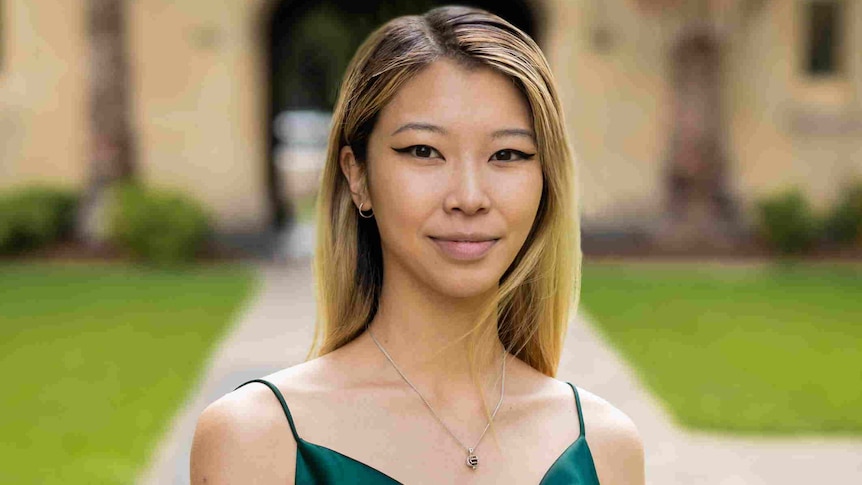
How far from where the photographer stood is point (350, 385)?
2105 mm

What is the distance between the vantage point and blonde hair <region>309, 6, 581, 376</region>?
6.59 ft

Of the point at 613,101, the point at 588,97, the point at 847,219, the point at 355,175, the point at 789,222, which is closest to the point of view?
the point at 355,175

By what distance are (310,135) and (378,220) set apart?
3644cm

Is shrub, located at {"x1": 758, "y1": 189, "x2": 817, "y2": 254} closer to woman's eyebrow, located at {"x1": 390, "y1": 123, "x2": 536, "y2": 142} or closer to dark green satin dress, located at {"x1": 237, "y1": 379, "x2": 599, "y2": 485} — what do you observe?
woman's eyebrow, located at {"x1": 390, "y1": 123, "x2": 536, "y2": 142}

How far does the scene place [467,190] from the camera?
194cm

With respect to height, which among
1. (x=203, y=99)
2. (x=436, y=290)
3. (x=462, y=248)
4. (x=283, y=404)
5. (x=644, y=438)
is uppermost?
(x=462, y=248)

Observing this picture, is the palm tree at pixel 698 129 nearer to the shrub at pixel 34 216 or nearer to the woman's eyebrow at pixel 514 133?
the shrub at pixel 34 216

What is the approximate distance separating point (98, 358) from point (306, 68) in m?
28.6

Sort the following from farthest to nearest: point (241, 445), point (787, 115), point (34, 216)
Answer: point (787, 115) → point (34, 216) → point (241, 445)

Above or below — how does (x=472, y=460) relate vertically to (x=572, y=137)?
above

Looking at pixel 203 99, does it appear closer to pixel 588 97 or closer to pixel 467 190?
pixel 588 97

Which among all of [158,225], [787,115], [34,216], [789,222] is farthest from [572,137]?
[34,216]

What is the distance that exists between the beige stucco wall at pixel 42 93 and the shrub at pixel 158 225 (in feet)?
4.55

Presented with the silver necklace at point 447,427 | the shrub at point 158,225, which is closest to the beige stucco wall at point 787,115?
the shrub at point 158,225
